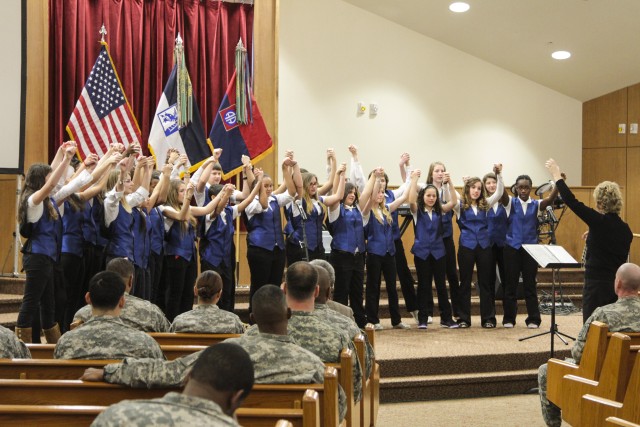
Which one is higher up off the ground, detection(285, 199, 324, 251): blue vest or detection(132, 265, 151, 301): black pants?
detection(285, 199, 324, 251): blue vest

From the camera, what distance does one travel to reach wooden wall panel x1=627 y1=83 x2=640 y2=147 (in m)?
11.2

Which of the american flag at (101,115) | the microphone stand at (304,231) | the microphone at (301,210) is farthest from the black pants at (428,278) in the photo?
the american flag at (101,115)

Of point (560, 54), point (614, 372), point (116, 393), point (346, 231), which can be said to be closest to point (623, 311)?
point (614, 372)

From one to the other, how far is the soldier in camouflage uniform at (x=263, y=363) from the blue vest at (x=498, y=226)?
15.4 ft

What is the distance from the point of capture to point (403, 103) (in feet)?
34.4

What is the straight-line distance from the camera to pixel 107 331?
2.99 m

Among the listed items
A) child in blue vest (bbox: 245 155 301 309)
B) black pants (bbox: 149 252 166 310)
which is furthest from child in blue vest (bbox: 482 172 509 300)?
black pants (bbox: 149 252 166 310)

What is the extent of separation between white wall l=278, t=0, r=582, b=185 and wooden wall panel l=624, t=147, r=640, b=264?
709mm

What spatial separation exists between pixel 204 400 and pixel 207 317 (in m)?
2.25

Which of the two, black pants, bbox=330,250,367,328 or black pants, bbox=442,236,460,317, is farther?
black pants, bbox=442,236,460,317

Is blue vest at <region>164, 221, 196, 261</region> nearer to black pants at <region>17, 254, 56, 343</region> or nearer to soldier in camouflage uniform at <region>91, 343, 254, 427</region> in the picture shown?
black pants at <region>17, 254, 56, 343</region>

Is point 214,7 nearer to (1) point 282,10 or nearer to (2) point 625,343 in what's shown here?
(1) point 282,10

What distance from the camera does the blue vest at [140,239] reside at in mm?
5738

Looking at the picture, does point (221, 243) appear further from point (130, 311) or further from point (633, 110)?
point (633, 110)
